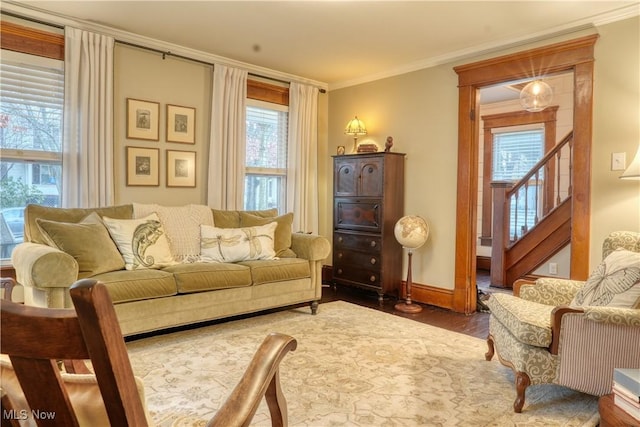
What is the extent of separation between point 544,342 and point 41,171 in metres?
3.83

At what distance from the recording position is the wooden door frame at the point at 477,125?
130 inches

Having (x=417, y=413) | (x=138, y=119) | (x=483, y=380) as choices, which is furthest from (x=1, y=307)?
(x=138, y=119)

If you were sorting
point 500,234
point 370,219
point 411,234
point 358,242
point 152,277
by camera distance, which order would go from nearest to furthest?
1. point 152,277
2. point 411,234
3. point 370,219
4. point 358,242
5. point 500,234

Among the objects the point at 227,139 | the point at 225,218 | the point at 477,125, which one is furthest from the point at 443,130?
the point at 225,218

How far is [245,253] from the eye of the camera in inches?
144

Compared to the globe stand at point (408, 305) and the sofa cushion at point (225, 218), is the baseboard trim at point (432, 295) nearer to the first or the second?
the globe stand at point (408, 305)

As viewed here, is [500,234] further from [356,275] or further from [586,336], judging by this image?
[586,336]

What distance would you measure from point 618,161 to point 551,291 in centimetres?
128

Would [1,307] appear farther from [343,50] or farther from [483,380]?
[343,50]

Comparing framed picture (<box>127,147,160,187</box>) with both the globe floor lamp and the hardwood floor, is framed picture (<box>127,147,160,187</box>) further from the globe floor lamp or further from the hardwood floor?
the globe floor lamp

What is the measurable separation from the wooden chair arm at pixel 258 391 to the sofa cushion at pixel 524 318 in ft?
4.86

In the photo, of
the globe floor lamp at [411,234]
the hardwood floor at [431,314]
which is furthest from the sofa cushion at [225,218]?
the globe floor lamp at [411,234]

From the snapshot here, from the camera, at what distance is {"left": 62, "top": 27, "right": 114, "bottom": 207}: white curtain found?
11.4 ft

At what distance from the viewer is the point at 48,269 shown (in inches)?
98.3
